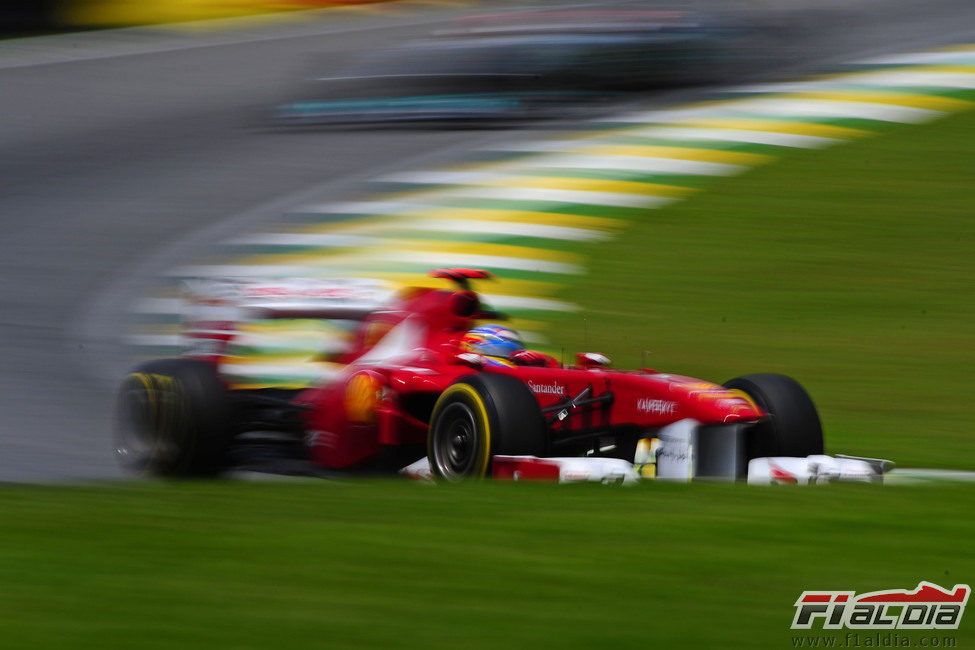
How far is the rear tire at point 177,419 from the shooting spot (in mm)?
8422

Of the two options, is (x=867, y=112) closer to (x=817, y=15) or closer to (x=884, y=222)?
(x=884, y=222)

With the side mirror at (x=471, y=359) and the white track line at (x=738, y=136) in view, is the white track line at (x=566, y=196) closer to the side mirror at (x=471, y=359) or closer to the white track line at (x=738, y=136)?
the white track line at (x=738, y=136)

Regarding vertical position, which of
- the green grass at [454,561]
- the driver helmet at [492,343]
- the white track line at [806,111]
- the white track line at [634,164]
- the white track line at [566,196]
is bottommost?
the green grass at [454,561]

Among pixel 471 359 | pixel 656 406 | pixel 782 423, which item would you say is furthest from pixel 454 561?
pixel 471 359

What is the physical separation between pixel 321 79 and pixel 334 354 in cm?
1184

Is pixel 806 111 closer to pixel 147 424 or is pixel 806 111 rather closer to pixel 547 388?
pixel 547 388

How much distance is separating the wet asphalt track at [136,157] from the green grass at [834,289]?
3.36 metres

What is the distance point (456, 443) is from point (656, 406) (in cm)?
93

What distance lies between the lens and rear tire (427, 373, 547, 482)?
281 inches

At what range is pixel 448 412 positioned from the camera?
7.42 meters

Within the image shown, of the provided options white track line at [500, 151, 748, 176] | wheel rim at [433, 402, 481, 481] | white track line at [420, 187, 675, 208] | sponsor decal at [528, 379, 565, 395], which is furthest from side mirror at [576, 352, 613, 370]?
white track line at [500, 151, 748, 176]

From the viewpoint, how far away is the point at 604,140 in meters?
17.3

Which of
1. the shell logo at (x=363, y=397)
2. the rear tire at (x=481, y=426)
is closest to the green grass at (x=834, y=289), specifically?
the shell logo at (x=363, y=397)

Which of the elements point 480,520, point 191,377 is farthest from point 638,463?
point 191,377
